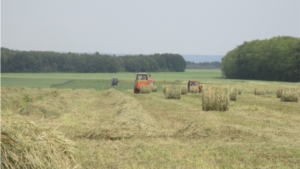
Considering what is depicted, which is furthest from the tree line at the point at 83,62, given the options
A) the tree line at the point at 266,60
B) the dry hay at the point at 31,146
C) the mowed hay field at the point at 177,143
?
the dry hay at the point at 31,146

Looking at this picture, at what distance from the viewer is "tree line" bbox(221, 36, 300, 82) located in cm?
8550

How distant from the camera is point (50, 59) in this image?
131125mm

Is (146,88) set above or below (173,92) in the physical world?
below

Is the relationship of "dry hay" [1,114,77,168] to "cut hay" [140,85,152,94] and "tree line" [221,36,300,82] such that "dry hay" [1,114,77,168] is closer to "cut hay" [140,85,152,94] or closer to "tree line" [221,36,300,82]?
"cut hay" [140,85,152,94]

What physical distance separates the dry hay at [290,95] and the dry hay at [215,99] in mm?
8705

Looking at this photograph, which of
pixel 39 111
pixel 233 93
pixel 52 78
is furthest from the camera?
pixel 52 78

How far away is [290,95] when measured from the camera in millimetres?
30875

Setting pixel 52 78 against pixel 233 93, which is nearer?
pixel 233 93

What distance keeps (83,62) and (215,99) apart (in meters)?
114

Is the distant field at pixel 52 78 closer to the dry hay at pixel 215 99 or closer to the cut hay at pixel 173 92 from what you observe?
the cut hay at pixel 173 92

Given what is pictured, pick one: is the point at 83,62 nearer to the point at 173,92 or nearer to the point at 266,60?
the point at 266,60

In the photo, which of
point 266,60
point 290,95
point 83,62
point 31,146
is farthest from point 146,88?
point 83,62

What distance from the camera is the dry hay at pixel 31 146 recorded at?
7461 mm

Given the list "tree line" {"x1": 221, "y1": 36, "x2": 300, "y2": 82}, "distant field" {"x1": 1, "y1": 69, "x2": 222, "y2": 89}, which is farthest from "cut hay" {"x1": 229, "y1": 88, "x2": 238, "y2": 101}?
"tree line" {"x1": 221, "y1": 36, "x2": 300, "y2": 82}
